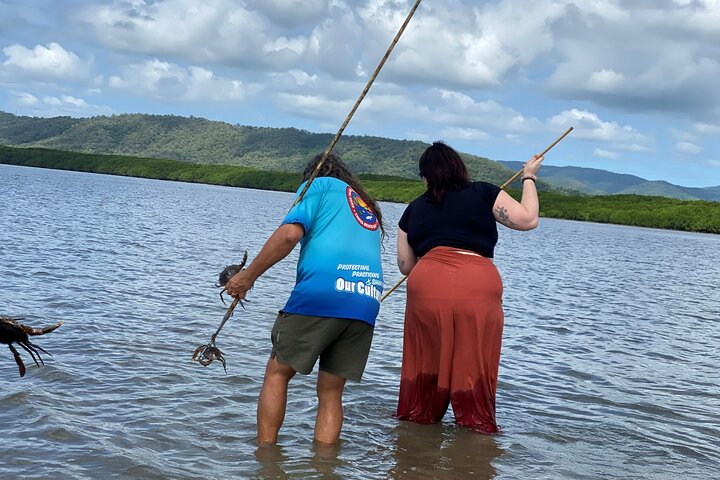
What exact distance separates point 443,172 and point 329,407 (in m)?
2.16

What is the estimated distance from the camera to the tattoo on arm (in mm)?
6391

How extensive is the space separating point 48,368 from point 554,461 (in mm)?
5236

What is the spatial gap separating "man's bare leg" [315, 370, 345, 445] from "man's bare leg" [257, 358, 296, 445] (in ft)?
0.84

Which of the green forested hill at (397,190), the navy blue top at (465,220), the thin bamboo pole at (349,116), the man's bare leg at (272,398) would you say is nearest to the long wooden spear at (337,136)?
the thin bamboo pole at (349,116)

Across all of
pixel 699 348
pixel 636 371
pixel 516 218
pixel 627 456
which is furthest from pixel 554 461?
pixel 699 348

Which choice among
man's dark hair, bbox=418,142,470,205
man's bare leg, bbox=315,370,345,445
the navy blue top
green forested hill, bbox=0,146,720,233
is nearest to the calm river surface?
man's bare leg, bbox=315,370,345,445

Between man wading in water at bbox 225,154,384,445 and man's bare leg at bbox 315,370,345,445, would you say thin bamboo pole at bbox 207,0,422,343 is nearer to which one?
man wading in water at bbox 225,154,384,445

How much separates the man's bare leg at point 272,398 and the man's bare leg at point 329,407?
258 mm

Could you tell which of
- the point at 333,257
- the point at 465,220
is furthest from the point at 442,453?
the point at 333,257

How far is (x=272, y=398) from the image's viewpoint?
5859mm

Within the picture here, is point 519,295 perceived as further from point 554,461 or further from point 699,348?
point 554,461

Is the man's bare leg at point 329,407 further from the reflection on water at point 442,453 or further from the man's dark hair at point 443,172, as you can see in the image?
the man's dark hair at point 443,172

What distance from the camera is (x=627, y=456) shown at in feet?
22.8

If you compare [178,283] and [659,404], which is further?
[178,283]
